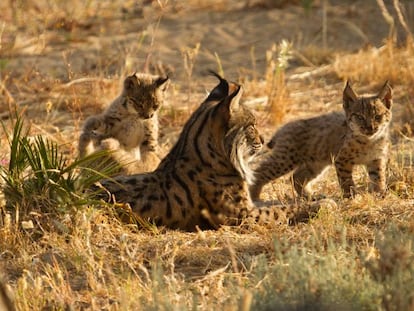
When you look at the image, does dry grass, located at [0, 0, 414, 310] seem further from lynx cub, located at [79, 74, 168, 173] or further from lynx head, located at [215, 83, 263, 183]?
Result: lynx head, located at [215, 83, 263, 183]

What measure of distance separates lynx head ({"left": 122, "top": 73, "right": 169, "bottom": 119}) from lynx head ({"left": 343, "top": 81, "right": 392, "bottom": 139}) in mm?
2067

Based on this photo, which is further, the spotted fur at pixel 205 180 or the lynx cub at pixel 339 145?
the lynx cub at pixel 339 145

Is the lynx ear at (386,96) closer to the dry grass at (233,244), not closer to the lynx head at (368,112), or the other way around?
the lynx head at (368,112)

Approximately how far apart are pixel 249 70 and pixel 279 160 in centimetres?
470

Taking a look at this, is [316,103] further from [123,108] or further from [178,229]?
[178,229]

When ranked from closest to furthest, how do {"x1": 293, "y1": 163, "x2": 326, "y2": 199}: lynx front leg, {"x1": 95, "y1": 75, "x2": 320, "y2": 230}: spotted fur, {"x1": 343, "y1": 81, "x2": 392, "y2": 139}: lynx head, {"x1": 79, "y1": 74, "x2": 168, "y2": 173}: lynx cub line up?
{"x1": 95, "y1": 75, "x2": 320, "y2": 230}: spotted fur → {"x1": 343, "y1": 81, "x2": 392, "y2": 139}: lynx head → {"x1": 293, "y1": 163, "x2": 326, "y2": 199}: lynx front leg → {"x1": 79, "y1": 74, "x2": 168, "y2": 173}: lynx cub

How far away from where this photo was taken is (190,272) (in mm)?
6801

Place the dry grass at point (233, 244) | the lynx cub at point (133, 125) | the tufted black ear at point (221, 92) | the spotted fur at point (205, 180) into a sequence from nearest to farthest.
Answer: the dry grass at point (233, 244) → the spotted fur at point (205, 180) → the tufted black ear at point (221, 92) → the lynx cub at point (133, 125)

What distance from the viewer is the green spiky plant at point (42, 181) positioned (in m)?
7.41

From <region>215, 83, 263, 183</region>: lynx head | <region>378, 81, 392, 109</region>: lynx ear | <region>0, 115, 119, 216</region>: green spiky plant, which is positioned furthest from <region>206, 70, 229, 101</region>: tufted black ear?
<region>378, 81, 392, 109</region>: lynx ear

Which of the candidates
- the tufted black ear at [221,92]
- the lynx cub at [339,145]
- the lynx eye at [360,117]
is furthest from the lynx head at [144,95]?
the lynx eye at [360,117]

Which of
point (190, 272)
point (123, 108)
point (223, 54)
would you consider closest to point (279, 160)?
point (123, 108)

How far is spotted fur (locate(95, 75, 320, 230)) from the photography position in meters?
7.81

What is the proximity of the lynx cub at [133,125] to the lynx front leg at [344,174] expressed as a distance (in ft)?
6.53
